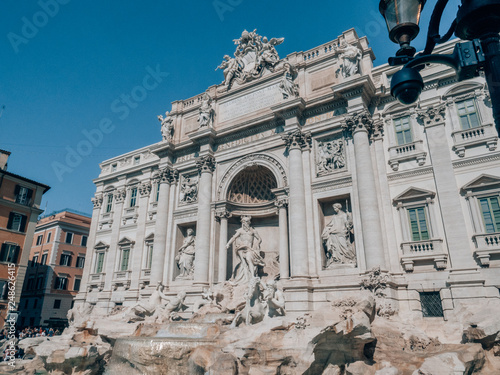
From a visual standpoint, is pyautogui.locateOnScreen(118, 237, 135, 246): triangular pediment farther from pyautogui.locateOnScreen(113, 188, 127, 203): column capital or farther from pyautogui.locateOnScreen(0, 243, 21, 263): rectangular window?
pyautogui.locateOnScreen(0, 243, 21, 263): rectangular window

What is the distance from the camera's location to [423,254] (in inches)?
666

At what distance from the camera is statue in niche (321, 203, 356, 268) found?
61.0 feet

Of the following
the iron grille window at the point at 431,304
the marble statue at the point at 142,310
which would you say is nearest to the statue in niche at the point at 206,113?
the marble statue at the point at 142,310

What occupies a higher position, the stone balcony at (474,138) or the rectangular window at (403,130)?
the rectangular window at (403,130)

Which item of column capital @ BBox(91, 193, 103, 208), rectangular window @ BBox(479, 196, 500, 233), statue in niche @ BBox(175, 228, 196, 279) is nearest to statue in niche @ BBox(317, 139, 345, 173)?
rectangular window @ BBox(479, 196, 500, 233)

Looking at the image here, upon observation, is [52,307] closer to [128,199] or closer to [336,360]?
[128,199]

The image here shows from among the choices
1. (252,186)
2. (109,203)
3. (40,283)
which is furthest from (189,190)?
(40,283)

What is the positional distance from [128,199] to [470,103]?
78.6 feet

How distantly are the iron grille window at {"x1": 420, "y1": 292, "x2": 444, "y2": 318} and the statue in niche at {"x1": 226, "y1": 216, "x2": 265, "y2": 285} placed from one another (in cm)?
864

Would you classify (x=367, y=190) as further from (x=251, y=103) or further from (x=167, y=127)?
(x=167, y=127)

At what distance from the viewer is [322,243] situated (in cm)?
1942

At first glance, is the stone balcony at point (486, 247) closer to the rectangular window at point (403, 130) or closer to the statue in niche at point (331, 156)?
the rectangular window at point (403, 130)

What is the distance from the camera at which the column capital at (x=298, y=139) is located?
2112 centimetres

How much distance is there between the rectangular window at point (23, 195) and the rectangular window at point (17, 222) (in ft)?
3.84
